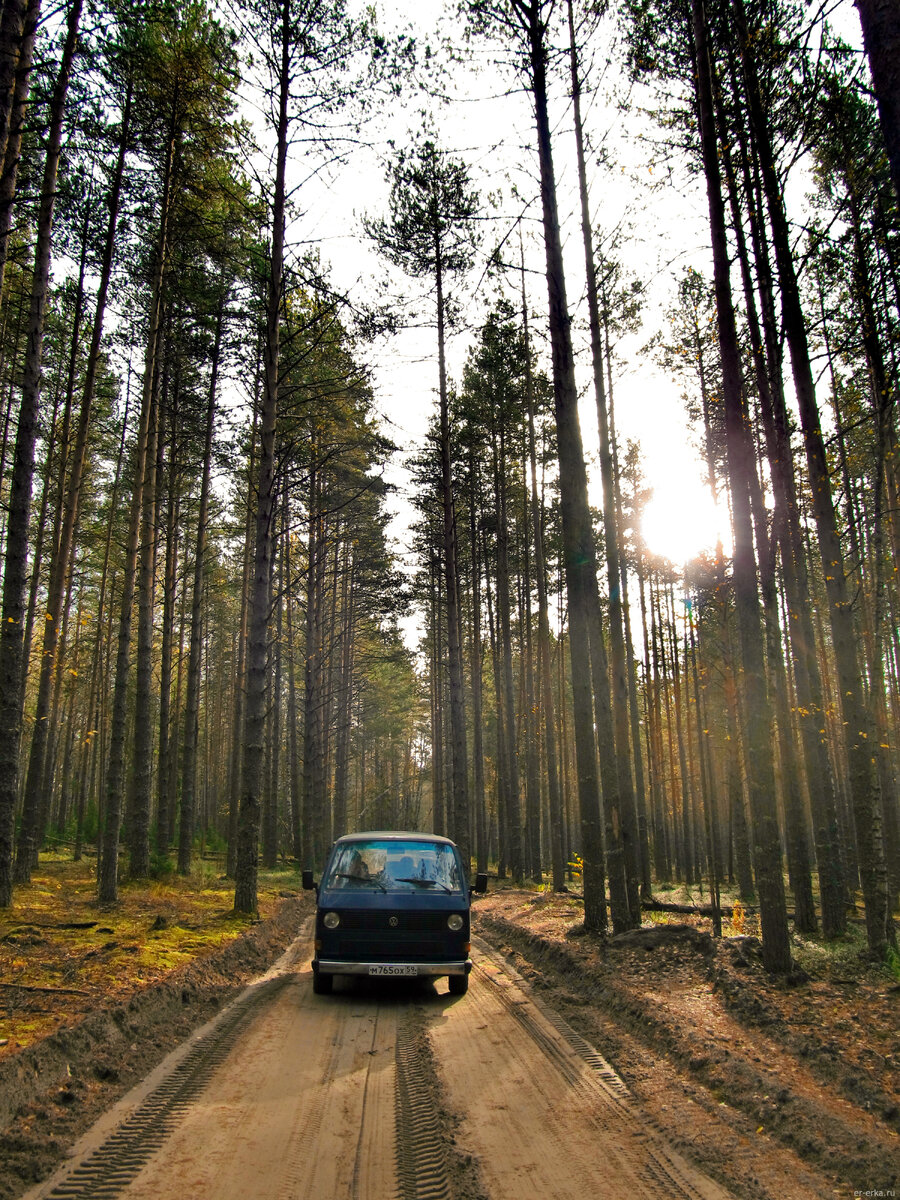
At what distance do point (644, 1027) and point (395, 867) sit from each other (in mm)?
3459

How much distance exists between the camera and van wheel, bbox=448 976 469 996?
782cm

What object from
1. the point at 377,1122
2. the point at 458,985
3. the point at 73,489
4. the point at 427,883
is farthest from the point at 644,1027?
the point at 73,489

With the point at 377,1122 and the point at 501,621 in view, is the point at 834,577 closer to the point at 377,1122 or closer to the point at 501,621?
the point at 377,1122

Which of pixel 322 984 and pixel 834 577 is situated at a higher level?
pixel 834 577

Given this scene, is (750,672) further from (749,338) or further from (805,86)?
(805,86)

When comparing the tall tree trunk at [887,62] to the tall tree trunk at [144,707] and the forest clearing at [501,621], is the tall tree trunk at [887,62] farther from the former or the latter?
the tall tree trunk at [144,707]

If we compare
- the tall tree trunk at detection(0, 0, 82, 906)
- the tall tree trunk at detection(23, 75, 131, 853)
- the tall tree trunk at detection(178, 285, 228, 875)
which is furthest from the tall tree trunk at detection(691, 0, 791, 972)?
the tall tree trunk at detection(178, 285, 228, 875)

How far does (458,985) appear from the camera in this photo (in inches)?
309

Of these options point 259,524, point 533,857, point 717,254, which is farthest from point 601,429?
point 533,857

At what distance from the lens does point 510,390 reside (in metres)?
18.8

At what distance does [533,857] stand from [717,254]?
69.5 feet

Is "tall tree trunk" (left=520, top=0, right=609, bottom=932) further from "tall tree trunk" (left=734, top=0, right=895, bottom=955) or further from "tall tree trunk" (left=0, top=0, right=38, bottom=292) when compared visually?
"tall tree trunk" (left=0, top=0, right=38, bottom=292)

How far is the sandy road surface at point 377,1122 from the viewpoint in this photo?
3410 mm

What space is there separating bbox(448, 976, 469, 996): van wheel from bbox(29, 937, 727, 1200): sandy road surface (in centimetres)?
134
